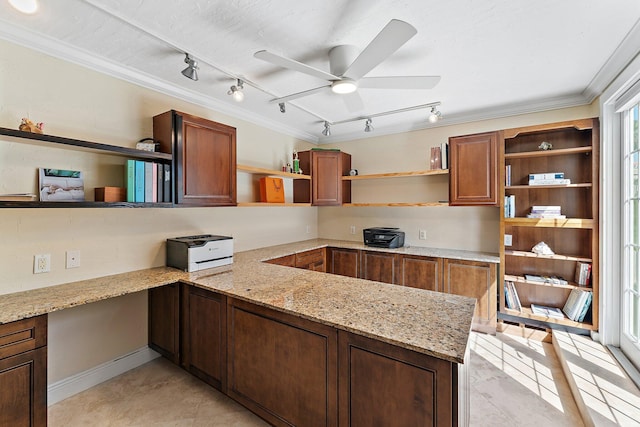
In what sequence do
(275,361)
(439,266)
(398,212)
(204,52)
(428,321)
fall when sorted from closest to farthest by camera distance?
1. (428,321)
2. (275,361)
3. (204,52)
4. (439,266)
5. (398,212)

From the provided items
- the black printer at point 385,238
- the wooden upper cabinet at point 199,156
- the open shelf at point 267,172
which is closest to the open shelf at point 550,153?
the black printer at point 385,238

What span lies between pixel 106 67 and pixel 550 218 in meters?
4.16

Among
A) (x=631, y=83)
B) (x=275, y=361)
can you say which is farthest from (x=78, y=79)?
(x=631, y=83)

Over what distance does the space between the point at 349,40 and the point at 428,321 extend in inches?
70.0

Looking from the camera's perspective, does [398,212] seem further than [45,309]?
Yes

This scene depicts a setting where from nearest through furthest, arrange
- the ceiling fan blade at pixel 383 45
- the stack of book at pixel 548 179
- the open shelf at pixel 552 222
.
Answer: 1. the ceiling fan blade at pixel 383 45
2. the open shelf at pixel 552 222
3. the stack of book at pixel 548 179

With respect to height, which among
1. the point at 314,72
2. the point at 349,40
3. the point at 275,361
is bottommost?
the point at 275,361

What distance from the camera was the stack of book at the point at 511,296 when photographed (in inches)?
119

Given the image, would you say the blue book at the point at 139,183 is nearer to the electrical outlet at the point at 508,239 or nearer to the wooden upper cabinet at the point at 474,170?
the wooden upper cabinet at the point at 474,170

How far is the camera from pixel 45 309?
154cm

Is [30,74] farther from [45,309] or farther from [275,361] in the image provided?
[275,361]

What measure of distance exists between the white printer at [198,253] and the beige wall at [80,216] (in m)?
0.19

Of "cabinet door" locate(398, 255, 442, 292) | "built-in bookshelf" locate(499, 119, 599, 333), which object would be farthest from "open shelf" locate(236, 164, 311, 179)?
"built-in bookshelf" locate(499, 119, 599, 333)

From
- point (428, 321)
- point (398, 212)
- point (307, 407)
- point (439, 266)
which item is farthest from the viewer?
point (398, 212)
